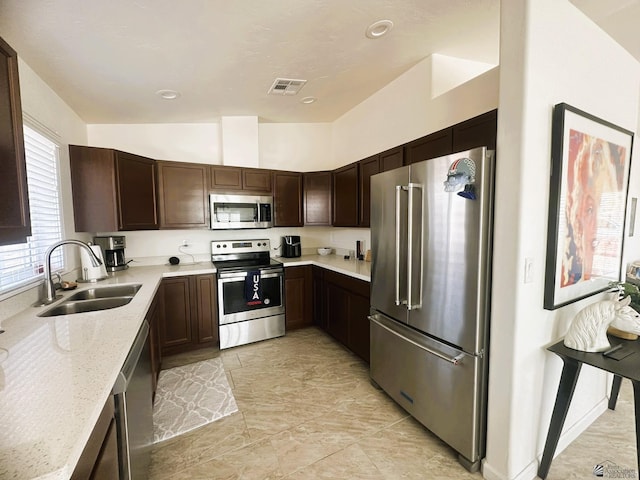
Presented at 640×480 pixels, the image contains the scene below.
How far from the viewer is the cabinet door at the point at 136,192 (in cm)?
271

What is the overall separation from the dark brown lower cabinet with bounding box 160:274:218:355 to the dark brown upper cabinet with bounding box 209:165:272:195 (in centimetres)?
113

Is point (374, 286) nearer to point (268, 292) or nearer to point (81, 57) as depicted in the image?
point (268, 292)

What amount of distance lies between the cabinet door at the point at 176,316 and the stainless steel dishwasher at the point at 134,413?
4.51 ft

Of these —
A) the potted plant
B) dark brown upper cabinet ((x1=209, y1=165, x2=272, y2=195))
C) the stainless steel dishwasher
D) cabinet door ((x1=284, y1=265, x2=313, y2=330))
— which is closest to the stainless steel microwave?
dark brown upper cabinet ((x1=209, y1=165, x2=272, y2=195))

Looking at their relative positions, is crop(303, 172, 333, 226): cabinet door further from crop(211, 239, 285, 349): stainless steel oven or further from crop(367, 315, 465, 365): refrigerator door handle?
crop(367, 315, 465, 365): refrigerator door handle

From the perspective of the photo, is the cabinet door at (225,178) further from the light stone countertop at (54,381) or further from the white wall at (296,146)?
the light stone countertop at (54,381)

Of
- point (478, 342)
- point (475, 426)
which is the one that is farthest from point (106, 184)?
point (475, 426)

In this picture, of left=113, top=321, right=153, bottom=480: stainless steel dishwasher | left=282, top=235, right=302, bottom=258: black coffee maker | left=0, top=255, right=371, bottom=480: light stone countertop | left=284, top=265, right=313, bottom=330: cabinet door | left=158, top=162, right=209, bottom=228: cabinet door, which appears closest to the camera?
left=0, top=255, right=371, bottom=480: light stone countertop

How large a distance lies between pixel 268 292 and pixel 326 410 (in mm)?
1517

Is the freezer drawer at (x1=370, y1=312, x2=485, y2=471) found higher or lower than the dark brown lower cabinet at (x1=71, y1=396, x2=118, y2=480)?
lower

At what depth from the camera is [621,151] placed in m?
1.76

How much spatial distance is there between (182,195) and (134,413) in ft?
8.18

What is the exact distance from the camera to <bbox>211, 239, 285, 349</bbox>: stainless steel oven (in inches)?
121

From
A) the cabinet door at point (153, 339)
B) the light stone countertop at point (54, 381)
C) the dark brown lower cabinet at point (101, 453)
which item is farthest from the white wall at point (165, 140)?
the dark brown lower cabinet at point (101, 453)
